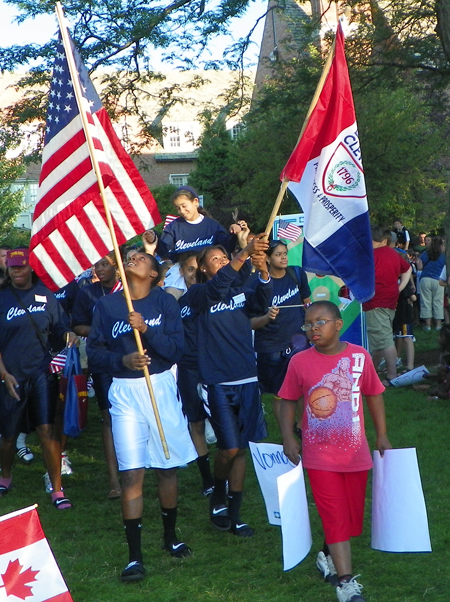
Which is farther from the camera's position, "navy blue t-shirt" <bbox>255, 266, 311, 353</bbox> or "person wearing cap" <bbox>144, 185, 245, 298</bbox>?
"person wearing cap" <bbox>144, 185, 245, 298</bbox>

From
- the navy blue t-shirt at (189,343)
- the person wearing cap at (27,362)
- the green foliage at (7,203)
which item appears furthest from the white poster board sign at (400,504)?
the green foliage at (7,203)

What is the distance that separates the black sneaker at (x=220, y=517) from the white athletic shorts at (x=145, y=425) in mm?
966

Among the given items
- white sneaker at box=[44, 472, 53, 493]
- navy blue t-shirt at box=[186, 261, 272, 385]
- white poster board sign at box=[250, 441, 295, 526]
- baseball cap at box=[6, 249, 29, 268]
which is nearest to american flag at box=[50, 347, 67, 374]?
baseball cap at box=[6, 249, 29, 268]

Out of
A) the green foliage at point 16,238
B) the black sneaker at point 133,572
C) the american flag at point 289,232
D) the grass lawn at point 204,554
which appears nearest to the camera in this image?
the grass lawn at point 204,554

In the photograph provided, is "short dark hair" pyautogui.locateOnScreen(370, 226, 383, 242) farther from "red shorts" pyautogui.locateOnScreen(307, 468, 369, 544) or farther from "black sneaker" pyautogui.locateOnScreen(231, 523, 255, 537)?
"red shorts" pyautogui.locateOnScreen(307, 468, 369, 544)

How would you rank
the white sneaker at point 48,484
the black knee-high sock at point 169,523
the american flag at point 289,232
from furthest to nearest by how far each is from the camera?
1. the american flag at point 289,232
2. the white sneaker at point 48,484
3. the black knee-high sock at point 169,523

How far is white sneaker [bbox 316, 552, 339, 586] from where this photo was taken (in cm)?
493

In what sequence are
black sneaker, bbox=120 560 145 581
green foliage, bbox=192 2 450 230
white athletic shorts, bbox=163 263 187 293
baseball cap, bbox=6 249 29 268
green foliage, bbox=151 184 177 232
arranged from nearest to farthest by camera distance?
black sneaker, bbox=120 560 145 581, baseball cap, bbox=6 249 29 268, white athletic shorts, bbox=163 263 187 293, green foliage, bbox=192 2 450 230, green foliage, bbox=151 184 177 232

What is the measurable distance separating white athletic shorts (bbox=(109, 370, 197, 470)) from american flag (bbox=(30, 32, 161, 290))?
3.52ft

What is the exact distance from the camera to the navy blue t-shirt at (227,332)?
232 inches

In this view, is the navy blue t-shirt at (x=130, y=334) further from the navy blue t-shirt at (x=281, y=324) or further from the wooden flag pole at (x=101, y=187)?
the navy blue t-shirt at (x=281, y=324)

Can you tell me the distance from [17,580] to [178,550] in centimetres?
187

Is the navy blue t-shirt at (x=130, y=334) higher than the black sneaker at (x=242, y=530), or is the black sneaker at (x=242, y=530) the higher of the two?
the navy blue t-shirt at (x=130, y=334)

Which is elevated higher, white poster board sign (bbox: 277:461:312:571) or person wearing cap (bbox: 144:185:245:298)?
person wearing cap (bbox: 144:185:245:298)
